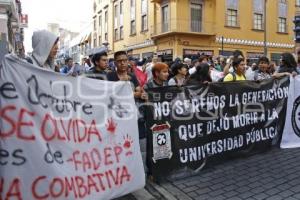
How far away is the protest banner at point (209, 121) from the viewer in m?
5.14

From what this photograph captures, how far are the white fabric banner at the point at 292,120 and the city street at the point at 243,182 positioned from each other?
0.54m

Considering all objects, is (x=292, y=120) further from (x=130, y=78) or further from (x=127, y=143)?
(x=127, y=143)

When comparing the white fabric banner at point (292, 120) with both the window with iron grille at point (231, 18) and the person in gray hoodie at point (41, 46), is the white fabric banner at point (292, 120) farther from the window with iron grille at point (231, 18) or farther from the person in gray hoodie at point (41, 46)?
the window with iron grille at point (231, 18)

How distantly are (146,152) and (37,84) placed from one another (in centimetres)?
187

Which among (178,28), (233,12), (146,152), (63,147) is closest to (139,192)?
(146,152)

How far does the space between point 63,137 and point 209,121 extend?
2.43 metres

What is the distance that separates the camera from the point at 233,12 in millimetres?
33062

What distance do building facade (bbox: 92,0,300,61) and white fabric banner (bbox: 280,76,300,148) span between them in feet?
71.1

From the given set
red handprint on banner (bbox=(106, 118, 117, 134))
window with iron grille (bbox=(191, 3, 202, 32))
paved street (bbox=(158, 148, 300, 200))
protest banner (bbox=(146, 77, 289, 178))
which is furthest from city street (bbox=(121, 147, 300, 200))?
window with iron grille (bbox=(191, 3, 202, 32))

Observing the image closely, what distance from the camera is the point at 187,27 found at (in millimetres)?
30672

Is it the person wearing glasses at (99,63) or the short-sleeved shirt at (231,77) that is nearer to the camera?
the person wearing glasses at (99,63)

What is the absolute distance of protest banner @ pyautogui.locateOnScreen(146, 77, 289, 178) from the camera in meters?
5.14

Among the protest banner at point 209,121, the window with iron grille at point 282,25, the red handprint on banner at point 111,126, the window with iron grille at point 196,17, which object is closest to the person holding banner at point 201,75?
the protest banner at point 209,121

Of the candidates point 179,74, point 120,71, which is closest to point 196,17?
point 179,74
